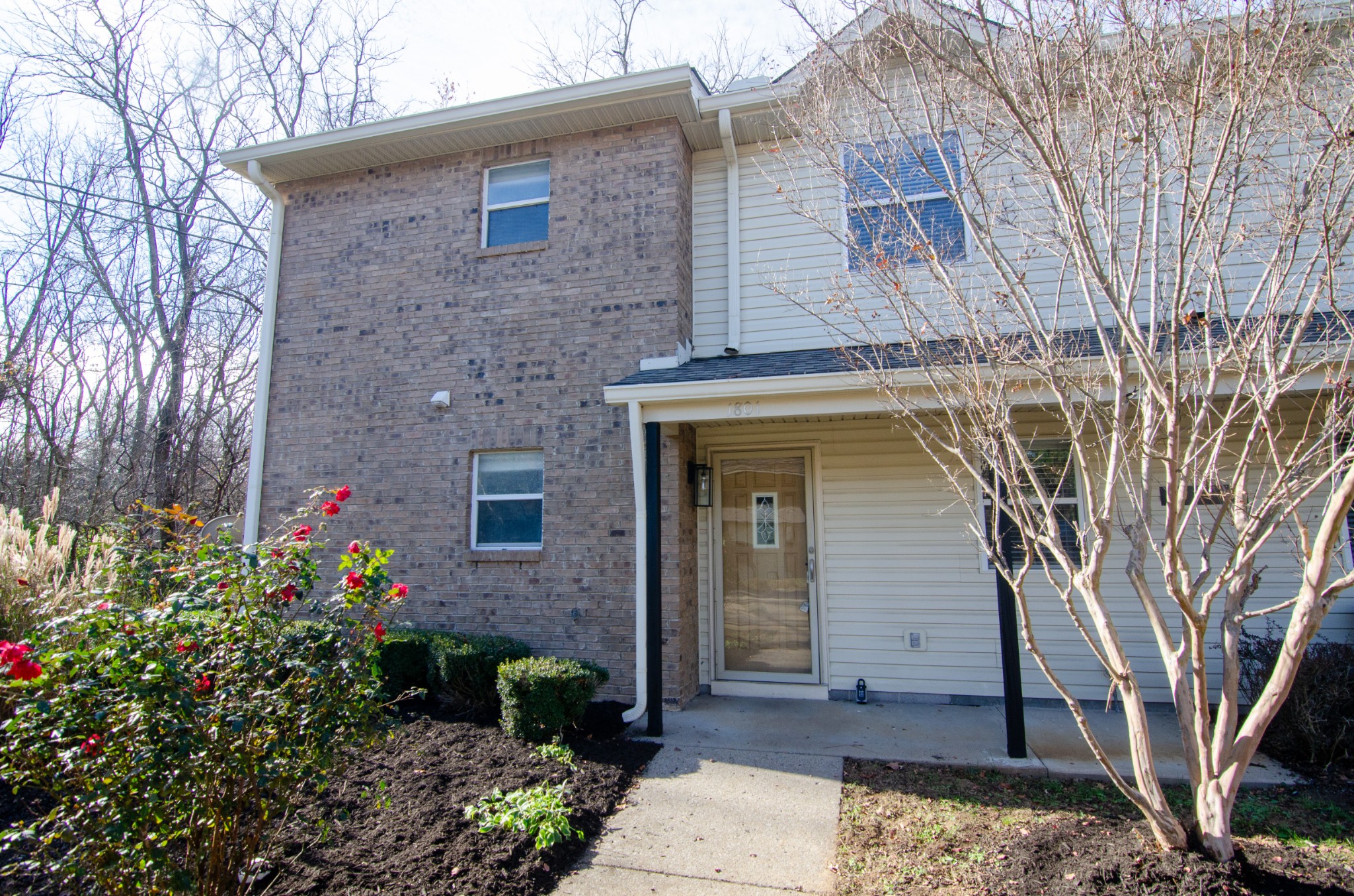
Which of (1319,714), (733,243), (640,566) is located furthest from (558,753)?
(1319,714)

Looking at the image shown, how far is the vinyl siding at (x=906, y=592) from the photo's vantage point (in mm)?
6504

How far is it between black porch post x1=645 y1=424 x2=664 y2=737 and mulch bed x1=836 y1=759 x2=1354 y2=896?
1.61 metres

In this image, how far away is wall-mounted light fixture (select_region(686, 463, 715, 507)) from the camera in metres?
7.23

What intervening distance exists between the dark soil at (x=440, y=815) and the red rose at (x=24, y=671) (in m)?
1.19

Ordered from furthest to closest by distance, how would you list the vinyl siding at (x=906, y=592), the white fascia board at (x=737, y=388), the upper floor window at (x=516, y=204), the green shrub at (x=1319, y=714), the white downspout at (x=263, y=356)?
the white downspout at (x=263, y=356) < the upper floor window at (x=516, y=204) < the vinyl siding at (x=906, y=592) < the white fascia board at (x=737, y=388) < the green shrub at (x=1319, y=714)

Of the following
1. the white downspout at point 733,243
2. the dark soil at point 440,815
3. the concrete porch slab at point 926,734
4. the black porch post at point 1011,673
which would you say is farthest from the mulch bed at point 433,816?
the white downspout at point 733,243

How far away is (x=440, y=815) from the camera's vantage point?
4.06 metres

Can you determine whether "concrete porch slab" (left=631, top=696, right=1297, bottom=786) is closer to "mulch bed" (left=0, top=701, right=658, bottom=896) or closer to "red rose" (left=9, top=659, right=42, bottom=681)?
"mulch bed" (left=0, top=701, right=658, bottom=896)

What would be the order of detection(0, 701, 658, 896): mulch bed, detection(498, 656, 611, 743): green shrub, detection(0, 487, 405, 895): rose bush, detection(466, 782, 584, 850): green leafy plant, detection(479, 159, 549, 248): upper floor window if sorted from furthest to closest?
detection(479, 159, 549, 248): upper floor window < detection(498, 656, 611, 743): green shrub < detection(466, 782, 584, 850): green leafy plant < detection(0, 701, 658, 896): mulch bed < detection(0, 487, 405, 895): rose bush

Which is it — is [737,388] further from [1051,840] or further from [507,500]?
[1051,840]

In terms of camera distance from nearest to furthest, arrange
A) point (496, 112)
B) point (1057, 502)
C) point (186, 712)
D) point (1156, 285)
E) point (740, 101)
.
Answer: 1. point (186, 712)
2. point (1156, 285)
3. point (1057, 502)
4. point (740, 101)
5. point (496, 112)

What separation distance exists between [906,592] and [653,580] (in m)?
2.54

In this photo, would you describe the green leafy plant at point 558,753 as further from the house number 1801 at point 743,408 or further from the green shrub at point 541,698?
the house number 1801 at point 743,408

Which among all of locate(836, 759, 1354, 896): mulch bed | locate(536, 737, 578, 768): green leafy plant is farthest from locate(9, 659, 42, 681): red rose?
locate(836, 759, 1354, 896): mulch bed
